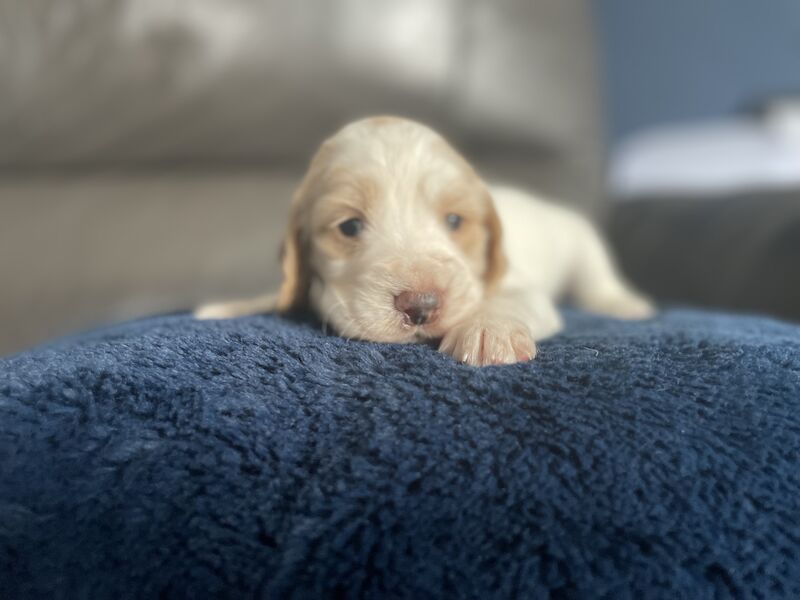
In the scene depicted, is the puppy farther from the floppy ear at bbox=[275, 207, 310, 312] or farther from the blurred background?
the blurred background

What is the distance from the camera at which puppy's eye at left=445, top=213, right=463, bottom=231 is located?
1111mm

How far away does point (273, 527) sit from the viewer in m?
0.60

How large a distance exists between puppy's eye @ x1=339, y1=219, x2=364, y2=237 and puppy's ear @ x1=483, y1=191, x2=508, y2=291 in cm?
21

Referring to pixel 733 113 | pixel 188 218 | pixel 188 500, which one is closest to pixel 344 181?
pixel 188 500

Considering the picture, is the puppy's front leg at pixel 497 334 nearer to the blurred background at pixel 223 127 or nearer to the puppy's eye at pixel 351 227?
the puppy's eye at pixel 351 227

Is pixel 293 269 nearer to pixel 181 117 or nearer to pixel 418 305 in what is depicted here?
pixel 418 305

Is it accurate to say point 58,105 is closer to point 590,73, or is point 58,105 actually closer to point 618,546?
point 590,73

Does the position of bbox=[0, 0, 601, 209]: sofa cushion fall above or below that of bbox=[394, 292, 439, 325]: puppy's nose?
above

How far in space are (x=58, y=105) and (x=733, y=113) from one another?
2.80 meters

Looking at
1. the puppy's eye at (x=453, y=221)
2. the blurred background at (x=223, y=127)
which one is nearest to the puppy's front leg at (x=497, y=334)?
the puppy's eye at (x=453, y=221)

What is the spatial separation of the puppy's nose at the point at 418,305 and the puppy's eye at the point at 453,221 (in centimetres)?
19

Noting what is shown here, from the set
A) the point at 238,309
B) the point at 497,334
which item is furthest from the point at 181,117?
the point at 497,334

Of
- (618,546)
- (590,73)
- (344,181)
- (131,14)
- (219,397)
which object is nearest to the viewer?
(618,546)

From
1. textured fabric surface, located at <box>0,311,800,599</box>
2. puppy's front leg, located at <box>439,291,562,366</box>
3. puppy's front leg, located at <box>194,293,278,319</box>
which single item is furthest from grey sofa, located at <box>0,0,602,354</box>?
textured fabric surface, located at <box>0,311,800,599</box>
